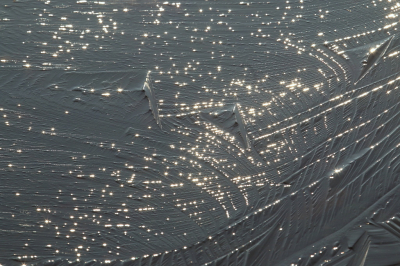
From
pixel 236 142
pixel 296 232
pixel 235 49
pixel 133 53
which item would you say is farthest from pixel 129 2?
pixel 296 232

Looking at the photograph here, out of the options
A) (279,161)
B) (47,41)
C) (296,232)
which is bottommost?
(296,232)

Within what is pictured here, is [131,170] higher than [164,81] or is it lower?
lower

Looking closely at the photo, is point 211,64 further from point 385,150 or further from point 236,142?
point 385,150

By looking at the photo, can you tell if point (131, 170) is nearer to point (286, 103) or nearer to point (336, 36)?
point (286, 103)

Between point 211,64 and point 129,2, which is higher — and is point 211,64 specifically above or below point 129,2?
below

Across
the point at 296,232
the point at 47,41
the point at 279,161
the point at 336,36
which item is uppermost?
the point at 47,41

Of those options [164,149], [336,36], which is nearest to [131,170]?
[164,149]
